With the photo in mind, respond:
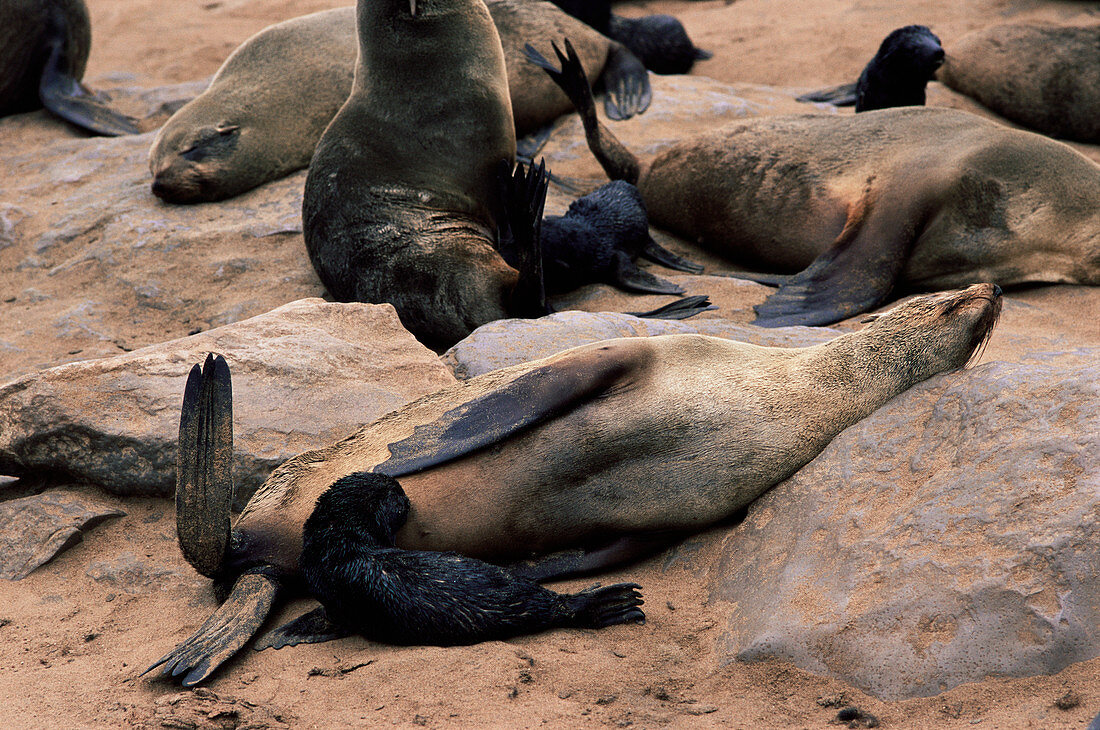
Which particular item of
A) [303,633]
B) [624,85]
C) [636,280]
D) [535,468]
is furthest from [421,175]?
[624,85]

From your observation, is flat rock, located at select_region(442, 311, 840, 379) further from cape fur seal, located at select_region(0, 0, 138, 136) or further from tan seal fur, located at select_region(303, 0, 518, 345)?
cape fur seal, located at select_region(0, 0, 138, 136)

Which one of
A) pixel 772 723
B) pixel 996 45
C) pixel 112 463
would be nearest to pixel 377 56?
pixel 112 463

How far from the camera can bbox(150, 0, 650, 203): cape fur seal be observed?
6047mm

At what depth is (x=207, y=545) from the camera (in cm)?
255

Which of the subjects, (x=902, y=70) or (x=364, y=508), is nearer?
(x=364, y=508)

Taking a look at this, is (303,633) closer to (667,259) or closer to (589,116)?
(667,259)

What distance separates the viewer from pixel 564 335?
12.3 ft

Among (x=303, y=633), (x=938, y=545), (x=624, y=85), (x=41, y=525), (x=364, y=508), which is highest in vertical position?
(x=624, y=85)

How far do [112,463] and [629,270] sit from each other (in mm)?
→ 2920

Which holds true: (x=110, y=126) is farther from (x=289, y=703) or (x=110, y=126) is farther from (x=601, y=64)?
(x=289, y=703)

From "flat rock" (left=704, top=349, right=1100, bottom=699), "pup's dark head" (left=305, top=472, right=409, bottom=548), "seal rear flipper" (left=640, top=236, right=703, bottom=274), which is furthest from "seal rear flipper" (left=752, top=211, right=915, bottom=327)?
"pup's dark head" (left=305, top=472, right=409, bottom=548)

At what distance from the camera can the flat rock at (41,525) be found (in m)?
2.88

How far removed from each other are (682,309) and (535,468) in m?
2.13

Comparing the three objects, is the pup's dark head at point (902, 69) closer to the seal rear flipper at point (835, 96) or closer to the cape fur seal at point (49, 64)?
the seal rear flipper at point (835, 96)
